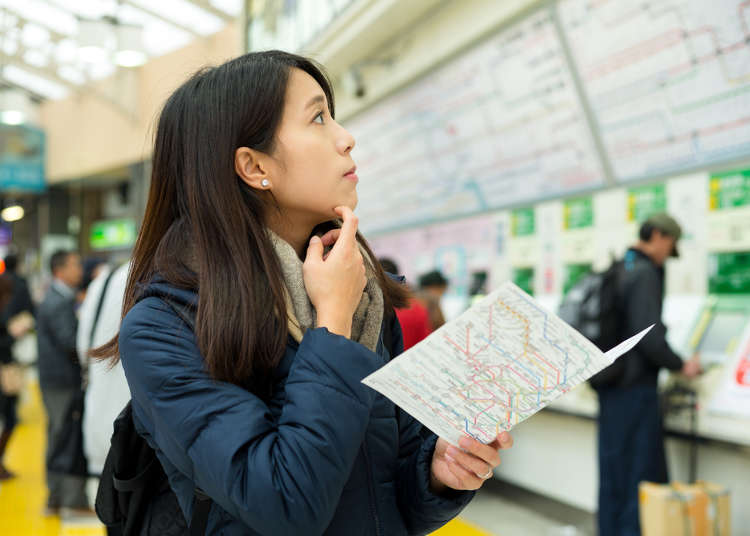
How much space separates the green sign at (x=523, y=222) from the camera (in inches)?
208

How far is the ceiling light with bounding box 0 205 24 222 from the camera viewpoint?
19.1 meters

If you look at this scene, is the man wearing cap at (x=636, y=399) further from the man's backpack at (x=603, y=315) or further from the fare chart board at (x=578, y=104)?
the fare chart board at (x=578, y=104)

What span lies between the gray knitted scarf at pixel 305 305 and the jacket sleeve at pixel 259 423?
0.31 ft

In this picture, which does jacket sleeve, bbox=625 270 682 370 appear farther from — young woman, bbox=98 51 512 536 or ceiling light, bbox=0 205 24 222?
ceiling light, bbox=0 205 24 222

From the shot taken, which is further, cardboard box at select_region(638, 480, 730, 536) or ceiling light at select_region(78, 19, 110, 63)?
ceiling light at select_region(78, 19, 110, 63)

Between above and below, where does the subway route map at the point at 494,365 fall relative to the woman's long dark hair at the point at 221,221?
below

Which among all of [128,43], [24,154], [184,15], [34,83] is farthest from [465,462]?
[34,83]

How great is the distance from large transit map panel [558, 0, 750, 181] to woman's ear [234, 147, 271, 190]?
301 centimetres

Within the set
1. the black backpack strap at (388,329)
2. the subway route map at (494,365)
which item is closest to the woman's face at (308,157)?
the black backpack strap at (388,329)

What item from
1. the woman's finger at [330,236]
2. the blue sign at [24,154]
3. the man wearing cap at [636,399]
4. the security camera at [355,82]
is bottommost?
the man wearing cap at [636,399]

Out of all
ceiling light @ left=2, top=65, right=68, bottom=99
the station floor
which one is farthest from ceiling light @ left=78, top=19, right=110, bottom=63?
ceiling light @ left=2, top=65, right=68, bottom=99

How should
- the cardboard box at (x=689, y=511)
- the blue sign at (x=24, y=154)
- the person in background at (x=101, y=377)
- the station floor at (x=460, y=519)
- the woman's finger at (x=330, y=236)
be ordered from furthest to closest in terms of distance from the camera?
the blue sign at (x=24, y=154)
the station floor at (x=460, y=519)
the cardboard box at (x=689, y=511)
the person in background at (x=101, y=377)
the woman's finger at (x=330, y=236)

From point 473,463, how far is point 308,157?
56 cm

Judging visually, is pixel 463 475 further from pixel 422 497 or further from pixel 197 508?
Result: pixel 197 508
